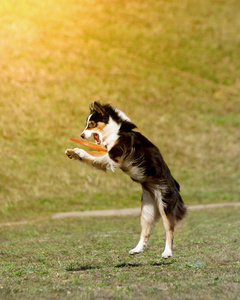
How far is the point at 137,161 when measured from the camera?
9.30 meters

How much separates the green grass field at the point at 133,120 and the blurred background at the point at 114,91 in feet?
0.39

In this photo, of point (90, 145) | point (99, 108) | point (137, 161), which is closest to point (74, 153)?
point (90, 145)

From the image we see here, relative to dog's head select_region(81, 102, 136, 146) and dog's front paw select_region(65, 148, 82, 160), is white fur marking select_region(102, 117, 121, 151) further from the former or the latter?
dog's front paw select_region(65, 148, 82, 160)

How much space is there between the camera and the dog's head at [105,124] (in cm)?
955

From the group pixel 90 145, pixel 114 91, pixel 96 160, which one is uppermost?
pixel 114 91

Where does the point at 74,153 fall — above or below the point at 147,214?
above

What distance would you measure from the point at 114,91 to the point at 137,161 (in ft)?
105

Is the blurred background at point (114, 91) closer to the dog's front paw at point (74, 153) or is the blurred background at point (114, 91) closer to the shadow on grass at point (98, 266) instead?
the shadow on grass at point (98, 266)

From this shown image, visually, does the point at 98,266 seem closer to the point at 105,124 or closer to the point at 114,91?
the point at 105,124

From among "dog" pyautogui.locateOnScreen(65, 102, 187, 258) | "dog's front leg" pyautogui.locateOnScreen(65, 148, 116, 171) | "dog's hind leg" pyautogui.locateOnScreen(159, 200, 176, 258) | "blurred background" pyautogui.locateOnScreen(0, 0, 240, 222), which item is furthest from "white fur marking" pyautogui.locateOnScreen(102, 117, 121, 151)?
"blurred background" pyautogui.locateOnScreen(0, 0, 240, 222)

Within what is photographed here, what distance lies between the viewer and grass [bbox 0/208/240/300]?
7730 millimetres

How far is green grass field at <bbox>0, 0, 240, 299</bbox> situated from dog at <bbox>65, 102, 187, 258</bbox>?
3.02ft

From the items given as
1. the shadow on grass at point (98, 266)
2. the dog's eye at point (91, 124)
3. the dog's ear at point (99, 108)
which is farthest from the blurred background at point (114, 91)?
the dog's ear at point (99, 108)

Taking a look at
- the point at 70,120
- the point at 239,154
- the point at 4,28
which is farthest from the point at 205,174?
the point at 4,28
